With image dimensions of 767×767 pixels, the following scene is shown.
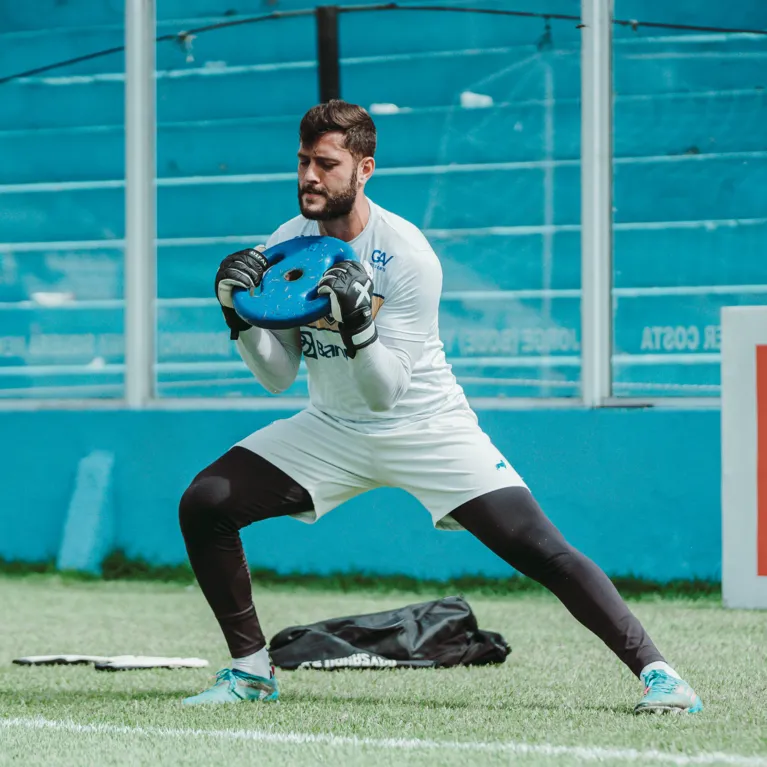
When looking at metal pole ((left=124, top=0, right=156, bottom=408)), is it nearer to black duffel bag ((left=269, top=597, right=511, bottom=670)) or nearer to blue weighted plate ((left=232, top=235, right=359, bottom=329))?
black duffel bag ((left=269, top=597, right=511, bottom=670))

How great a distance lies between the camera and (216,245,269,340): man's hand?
4520 mm

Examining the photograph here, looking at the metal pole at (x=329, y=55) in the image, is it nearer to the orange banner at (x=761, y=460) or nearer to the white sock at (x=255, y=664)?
the orange banner at (x=761, y=460)

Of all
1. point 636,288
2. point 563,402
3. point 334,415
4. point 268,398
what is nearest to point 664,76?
point 636,288

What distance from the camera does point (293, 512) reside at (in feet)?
16.0

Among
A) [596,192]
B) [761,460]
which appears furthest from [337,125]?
[596,192]

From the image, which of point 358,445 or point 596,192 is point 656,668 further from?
point 596,192

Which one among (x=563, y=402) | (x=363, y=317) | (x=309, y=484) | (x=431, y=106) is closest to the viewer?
(x=363, y=317)

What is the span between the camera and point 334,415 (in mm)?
4855

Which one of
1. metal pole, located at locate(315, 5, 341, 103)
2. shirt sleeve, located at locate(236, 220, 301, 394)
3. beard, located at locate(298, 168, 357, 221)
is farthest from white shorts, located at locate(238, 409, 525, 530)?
metal pole, located at locate(315, 5, 341, 103)

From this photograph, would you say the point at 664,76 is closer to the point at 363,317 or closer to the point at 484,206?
the point at 484,206

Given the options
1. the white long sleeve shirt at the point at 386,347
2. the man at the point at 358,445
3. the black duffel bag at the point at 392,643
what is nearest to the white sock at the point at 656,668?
the man at the point at 358,445

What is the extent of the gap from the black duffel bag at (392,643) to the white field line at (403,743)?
1.43m

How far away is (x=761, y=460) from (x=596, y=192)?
7.00 ft

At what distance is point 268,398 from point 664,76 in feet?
9.98
